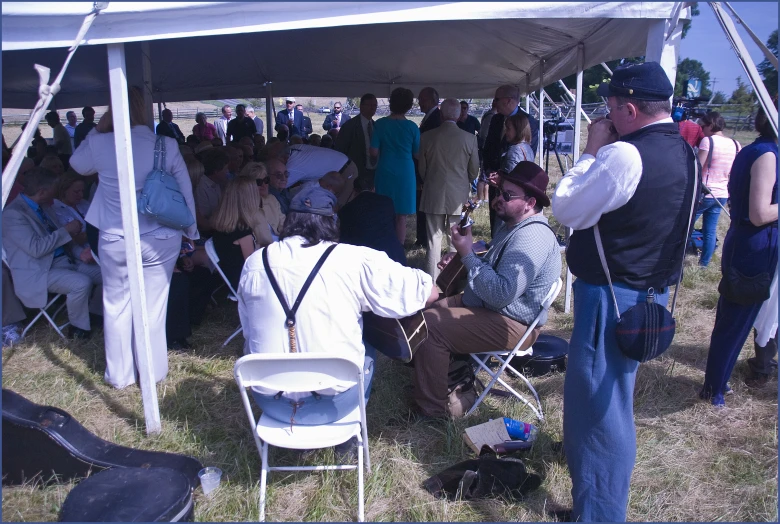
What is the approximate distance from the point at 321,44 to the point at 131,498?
518 cm

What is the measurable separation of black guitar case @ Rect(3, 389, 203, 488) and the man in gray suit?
1800mm

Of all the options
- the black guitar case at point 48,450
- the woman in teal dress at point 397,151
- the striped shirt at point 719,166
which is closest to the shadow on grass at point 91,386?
the black guitar case at point 48,450

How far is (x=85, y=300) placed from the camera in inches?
163

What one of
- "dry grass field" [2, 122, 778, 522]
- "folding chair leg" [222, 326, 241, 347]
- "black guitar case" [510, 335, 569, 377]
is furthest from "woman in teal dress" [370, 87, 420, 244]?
"dry grass field" [2, 122, 778, 522]

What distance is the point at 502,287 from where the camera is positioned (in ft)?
9.20

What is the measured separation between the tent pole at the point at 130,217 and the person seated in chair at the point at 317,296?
30.6 inches

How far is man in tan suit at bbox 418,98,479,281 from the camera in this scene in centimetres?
531

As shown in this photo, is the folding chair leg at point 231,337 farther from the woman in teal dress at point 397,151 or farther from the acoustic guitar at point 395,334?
the woman in teal dress at point 397,151

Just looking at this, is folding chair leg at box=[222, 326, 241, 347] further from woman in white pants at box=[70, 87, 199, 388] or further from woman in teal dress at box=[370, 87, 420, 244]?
woman in teal dress at box=[370, 87, 420, 244]

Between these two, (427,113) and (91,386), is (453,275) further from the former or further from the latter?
(427,113)

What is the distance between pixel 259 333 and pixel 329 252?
0.44m

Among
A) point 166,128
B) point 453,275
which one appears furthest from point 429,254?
point 166,128

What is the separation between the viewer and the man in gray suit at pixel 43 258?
3.98 m

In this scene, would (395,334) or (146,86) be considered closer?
(395,334)
